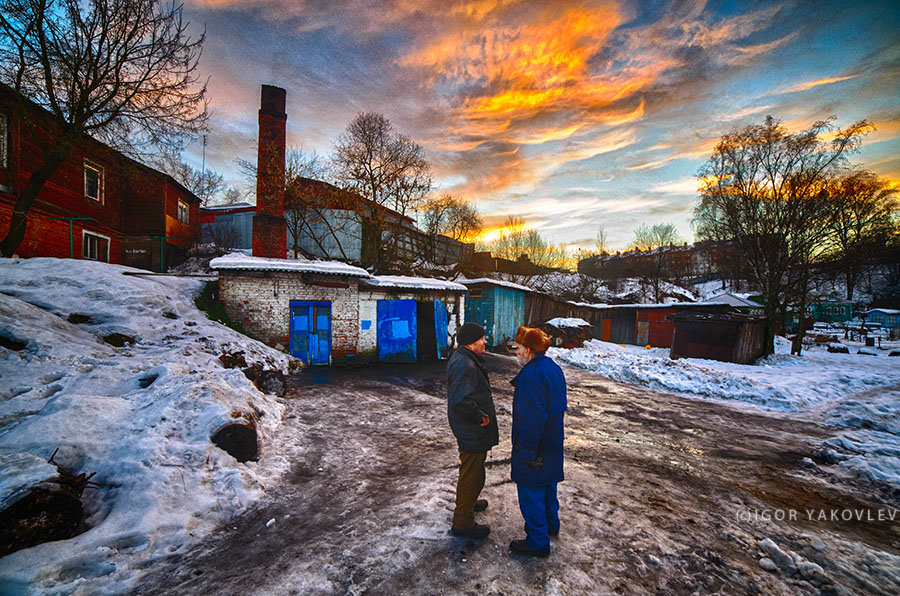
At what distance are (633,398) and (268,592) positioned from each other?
29.6 ft

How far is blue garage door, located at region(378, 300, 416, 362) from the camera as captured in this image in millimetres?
11914

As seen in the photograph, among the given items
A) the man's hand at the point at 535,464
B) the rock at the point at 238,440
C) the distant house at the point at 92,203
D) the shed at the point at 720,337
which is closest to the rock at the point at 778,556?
the man's hand at the point at 535,464

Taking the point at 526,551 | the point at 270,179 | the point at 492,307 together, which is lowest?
the point at 526,551

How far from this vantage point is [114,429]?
3.63 metres

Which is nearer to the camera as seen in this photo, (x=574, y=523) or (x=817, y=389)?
(x=574, y=523)

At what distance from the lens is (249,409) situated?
503cm

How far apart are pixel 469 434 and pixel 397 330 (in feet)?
31.3

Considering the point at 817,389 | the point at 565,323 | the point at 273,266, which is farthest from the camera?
the point at 565,323

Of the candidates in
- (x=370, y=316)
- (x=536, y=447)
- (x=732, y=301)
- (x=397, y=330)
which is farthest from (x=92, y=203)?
(x=732, y=301)

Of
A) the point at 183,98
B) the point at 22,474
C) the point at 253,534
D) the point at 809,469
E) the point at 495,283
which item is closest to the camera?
the point at 22,474

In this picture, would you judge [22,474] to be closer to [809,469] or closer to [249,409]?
[249,409]

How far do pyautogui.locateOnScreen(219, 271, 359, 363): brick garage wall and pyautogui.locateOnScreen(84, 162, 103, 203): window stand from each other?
492 inches

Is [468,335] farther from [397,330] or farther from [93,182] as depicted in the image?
[93,182]

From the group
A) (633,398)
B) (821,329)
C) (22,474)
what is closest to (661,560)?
(22,474)
